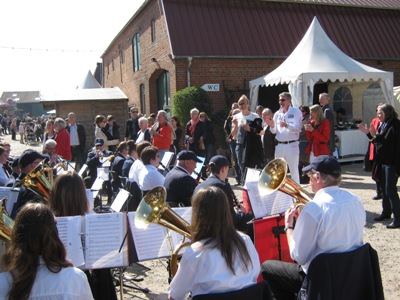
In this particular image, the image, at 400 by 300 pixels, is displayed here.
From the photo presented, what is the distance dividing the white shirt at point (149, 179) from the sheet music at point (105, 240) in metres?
2.32

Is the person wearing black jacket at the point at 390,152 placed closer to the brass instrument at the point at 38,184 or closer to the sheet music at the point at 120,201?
the sheet music at the point at 120,201

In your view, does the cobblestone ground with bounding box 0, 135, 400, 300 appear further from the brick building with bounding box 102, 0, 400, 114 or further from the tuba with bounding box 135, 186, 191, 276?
the brick building with bounding box 102, 0, 400, 114

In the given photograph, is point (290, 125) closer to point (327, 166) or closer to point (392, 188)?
point (392, 188)

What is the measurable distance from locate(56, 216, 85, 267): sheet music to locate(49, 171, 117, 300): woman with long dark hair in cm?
33

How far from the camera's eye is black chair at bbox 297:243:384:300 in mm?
2928

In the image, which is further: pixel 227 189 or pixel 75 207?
pixel 227 189

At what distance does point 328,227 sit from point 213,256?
36.8 inches

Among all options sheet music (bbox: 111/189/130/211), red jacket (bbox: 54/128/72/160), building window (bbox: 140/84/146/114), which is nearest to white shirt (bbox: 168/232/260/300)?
sheet music (bbox: 111/189/130/211)

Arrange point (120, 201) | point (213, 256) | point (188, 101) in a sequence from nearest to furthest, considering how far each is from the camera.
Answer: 1. point (213, 256)
2. point (120, 201)
3. point (188, 101)

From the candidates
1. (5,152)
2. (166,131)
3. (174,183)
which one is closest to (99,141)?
(166,131)

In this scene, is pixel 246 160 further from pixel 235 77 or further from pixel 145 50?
pixel 145 50

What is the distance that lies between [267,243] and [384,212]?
3.74m

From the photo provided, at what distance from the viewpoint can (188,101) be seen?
15.2 metres

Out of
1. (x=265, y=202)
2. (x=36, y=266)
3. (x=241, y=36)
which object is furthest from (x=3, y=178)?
(x=241, y=36)
